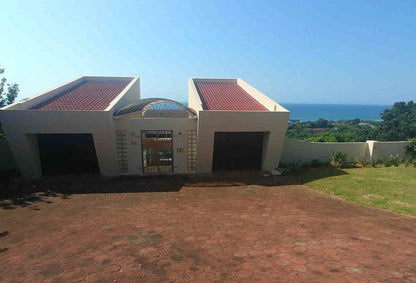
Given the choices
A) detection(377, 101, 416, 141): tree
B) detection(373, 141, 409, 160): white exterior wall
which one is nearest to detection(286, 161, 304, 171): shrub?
detection(373, 141, 409, 160): white exterior wall

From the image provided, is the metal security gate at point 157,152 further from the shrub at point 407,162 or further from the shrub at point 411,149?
the shrub at point 411,149

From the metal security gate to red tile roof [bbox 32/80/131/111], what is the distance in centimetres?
312

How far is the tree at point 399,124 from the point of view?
30.3 m

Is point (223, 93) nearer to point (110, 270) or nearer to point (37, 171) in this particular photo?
point (37, 171)

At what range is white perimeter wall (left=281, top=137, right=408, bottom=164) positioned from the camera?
16.2m

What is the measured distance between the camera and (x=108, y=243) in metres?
6.05

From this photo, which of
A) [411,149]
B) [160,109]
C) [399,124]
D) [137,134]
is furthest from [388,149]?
[399,124]

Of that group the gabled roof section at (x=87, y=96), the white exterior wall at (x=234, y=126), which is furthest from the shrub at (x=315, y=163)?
the gabled roof section at (x=87, y=96)

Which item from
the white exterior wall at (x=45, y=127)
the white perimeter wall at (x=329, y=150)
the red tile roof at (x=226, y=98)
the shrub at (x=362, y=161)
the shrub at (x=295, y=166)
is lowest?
the shrub at (x=295, y=166)

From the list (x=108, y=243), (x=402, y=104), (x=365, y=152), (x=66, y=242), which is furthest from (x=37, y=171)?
(x=402, y=104)

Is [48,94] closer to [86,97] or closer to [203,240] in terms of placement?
[86,97]

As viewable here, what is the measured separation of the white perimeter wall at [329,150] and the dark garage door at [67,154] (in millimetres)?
12789

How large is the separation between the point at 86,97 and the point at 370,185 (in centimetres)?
1738

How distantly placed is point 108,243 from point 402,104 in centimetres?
5283
